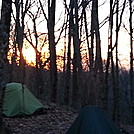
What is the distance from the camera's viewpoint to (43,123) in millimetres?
10117

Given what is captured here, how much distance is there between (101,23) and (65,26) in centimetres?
800

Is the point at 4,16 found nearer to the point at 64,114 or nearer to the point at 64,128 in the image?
the point at 64,128

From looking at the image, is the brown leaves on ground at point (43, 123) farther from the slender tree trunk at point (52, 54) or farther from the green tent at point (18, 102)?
the slender tree trunk at point (52, 54)

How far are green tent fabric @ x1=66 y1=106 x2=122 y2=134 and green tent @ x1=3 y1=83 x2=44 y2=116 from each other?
19.0 ft

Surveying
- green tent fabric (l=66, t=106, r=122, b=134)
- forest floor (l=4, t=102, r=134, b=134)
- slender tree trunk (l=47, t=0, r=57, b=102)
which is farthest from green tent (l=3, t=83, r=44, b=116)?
green tent fabric (l=66, t=106, r=122, b=134)

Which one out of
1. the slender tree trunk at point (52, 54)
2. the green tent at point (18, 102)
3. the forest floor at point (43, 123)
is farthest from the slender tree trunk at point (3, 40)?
the slender tree trunk at point (52, 54)

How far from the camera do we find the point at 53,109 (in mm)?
12438

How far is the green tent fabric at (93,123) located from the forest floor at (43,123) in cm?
368

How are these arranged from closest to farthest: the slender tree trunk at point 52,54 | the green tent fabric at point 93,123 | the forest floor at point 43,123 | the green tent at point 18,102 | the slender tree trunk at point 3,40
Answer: the green tent fabric at point 93,123 → the slender tree trunk at point 3,40 → the forest floor at point 43,123 → the green tent at point 18,102 → the slender tree trunk at point 52,54

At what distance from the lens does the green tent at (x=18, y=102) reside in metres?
11.0

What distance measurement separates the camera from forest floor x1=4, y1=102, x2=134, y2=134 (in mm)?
9102

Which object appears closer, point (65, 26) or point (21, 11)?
point (21, 11)

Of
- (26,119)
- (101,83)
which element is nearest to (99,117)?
(101,83)

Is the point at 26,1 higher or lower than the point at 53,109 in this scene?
higher
